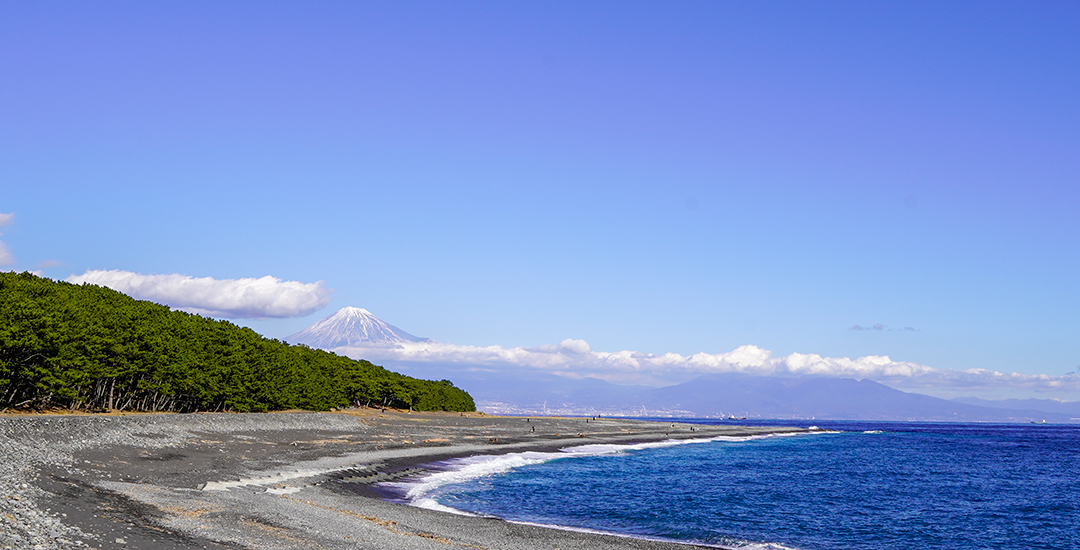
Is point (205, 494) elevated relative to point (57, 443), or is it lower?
lower

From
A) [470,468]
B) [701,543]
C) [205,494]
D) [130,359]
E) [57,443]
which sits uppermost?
[130,359]

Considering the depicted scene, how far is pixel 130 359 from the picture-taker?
6625 cm

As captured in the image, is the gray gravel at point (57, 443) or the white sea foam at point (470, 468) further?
the white sea foam at point (470, 468)

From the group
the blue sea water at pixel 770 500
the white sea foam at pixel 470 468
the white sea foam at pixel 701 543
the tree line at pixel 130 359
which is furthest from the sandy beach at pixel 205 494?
the tree line at pixel 130 359

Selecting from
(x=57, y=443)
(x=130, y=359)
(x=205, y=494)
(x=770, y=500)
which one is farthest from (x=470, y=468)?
(x=130, y=359)

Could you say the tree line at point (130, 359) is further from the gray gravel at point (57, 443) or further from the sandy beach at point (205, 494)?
the sandy beach at point (205, 494)

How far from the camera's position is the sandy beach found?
2086 cm

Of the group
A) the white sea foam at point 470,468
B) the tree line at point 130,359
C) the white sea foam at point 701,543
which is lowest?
the white sea foam at point 470,468

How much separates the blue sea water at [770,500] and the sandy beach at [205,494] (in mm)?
4919

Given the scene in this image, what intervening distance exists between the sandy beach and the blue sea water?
16.1ft

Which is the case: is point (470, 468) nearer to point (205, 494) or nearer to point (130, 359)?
point (205, 494)

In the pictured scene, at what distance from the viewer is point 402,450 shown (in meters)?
64.2

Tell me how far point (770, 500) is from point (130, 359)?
61410 mm

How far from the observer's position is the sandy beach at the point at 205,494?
68.4 feet
